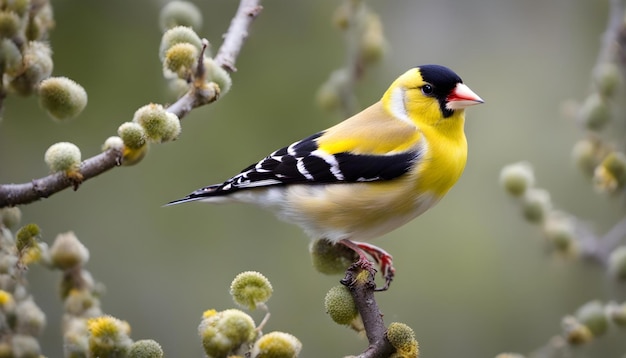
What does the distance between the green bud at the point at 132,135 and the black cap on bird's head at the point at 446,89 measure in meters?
1.47

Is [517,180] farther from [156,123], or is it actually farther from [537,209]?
[156,123]

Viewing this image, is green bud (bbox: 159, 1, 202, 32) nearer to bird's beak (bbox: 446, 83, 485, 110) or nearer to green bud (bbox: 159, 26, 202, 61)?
green bud (bbox: 159, 26, 202, 61)

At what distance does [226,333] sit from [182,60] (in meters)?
0.89

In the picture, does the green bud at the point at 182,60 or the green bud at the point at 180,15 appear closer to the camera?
the green bud at the point at 182,60

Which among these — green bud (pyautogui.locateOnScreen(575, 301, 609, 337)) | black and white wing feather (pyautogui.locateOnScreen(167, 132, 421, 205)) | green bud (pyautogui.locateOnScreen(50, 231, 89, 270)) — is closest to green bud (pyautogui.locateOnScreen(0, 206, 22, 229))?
green bud (pyautogui.locateOnScreen(50, 231, 89, 270))

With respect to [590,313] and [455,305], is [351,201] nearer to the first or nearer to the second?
[590,313]

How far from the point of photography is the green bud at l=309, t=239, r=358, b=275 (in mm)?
2520

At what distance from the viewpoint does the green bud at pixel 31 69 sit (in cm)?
197

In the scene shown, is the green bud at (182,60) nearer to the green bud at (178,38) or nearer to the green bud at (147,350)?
the green bud at (178,38)

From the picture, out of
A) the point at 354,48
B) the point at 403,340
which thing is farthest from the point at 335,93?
the point at 403,340

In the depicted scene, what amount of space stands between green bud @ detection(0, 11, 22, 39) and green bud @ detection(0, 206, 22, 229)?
0.40m

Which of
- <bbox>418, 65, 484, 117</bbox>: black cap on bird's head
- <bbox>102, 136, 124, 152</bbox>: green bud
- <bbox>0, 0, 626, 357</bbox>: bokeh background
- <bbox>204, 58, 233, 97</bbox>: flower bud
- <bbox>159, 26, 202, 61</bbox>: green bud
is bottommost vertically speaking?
<bbox>102, 136, 124, 152</bbox>: green bud

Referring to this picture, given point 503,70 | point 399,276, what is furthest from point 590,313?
point 503,70

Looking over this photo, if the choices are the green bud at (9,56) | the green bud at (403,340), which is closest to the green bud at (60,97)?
the green bud at (9,56)
